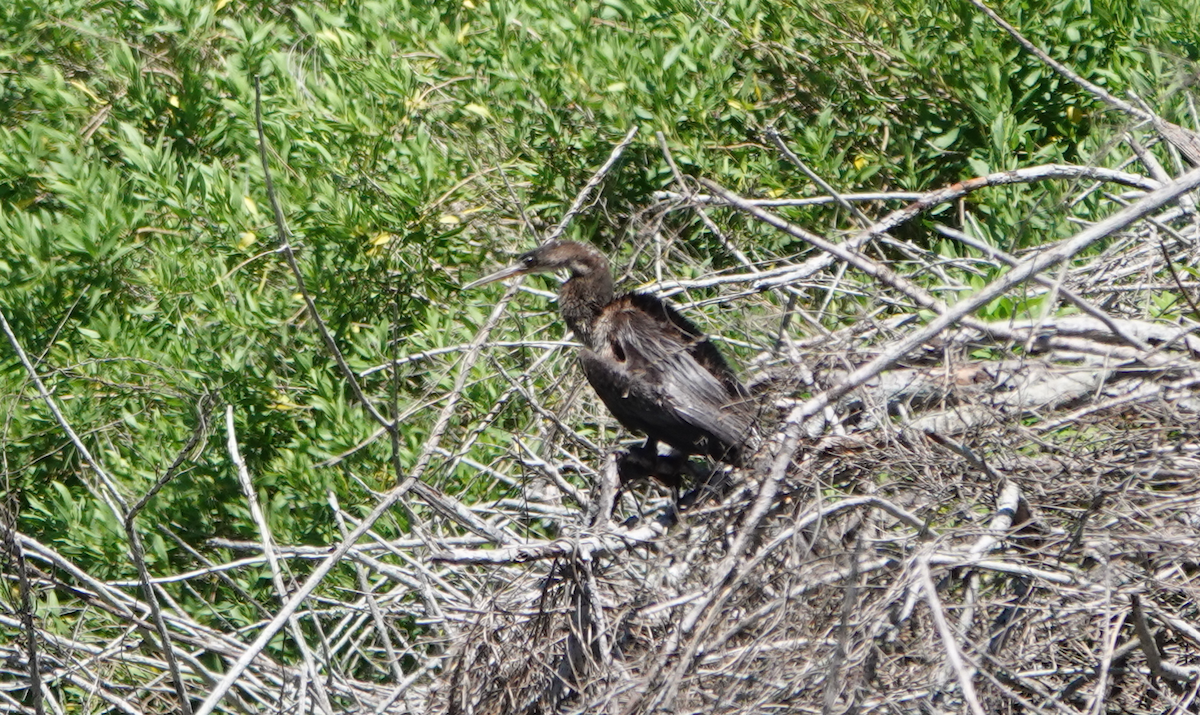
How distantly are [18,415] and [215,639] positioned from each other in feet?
5.24

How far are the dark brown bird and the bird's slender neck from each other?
77 millimetres

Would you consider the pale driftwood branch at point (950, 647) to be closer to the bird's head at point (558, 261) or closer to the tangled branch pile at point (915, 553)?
the tangled branch pile at point (915, 553)

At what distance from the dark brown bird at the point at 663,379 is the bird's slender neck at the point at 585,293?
8cm

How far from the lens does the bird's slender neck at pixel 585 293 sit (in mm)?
4660

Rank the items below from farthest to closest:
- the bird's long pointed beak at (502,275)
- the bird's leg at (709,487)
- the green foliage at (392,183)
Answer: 1. the green foliage at (392,183)
2. the bird's long pointed beak at (502,275)
3. the bird's leg at (709,487)

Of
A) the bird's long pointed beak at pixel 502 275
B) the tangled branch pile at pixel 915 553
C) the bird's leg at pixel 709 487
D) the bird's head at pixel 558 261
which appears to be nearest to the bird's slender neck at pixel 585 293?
the bird's head at pixel 558 261

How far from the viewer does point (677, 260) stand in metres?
5.37

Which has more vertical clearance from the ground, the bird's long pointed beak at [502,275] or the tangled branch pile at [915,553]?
the tangled branch pile at [915,553]

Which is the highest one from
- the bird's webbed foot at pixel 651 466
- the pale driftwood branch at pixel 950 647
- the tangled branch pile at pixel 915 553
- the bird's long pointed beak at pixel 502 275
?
the pale driftwood branch at pixel 950 647

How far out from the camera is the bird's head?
4742 millimetres

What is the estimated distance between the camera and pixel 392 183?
5.61 m

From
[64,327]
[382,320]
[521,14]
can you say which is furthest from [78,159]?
[521,14]

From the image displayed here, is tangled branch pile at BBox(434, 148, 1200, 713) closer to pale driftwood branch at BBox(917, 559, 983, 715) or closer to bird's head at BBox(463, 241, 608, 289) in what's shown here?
pale driftwood branch at BBox(917, 559, 983, 715)

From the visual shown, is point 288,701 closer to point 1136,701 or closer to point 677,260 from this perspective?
point 677,260
